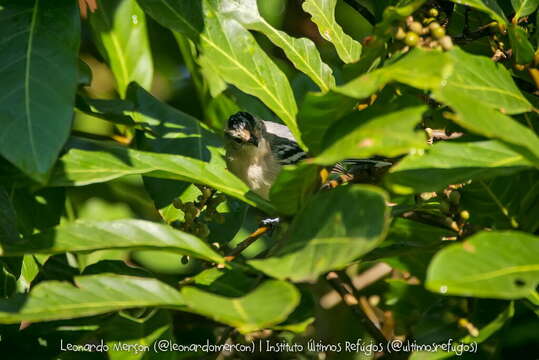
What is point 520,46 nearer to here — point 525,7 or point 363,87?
point 525,7

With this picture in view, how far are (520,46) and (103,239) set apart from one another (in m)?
1.39

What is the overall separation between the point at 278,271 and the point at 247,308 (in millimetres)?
125

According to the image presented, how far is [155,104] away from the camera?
3.11m

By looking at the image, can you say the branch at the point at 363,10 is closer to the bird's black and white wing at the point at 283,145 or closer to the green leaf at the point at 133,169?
the green leaf at the point at 133,169

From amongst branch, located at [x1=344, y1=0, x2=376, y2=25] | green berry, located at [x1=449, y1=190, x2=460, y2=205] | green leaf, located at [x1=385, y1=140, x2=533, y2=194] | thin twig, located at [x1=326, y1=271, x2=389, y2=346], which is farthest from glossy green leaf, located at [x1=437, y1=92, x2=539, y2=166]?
branch, located at [x1=344, y1=0, x2=376, y2=25]

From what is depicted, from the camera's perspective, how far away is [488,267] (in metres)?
1.58

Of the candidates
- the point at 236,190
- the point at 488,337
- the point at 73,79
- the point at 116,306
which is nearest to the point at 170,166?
the point at 236,190

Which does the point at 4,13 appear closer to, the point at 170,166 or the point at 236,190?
the point at 170,166

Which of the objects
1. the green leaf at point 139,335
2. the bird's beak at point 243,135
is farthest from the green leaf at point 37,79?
the bird's beak at point 243,135

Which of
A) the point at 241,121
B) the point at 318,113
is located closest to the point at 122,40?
the point at 241,121

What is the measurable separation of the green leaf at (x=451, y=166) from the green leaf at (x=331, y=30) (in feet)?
2.24

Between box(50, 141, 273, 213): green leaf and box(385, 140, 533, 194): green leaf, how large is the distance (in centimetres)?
45

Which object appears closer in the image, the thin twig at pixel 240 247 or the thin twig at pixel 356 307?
the thin twig at pixel 240 247

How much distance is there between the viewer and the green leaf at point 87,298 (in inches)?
65.1
